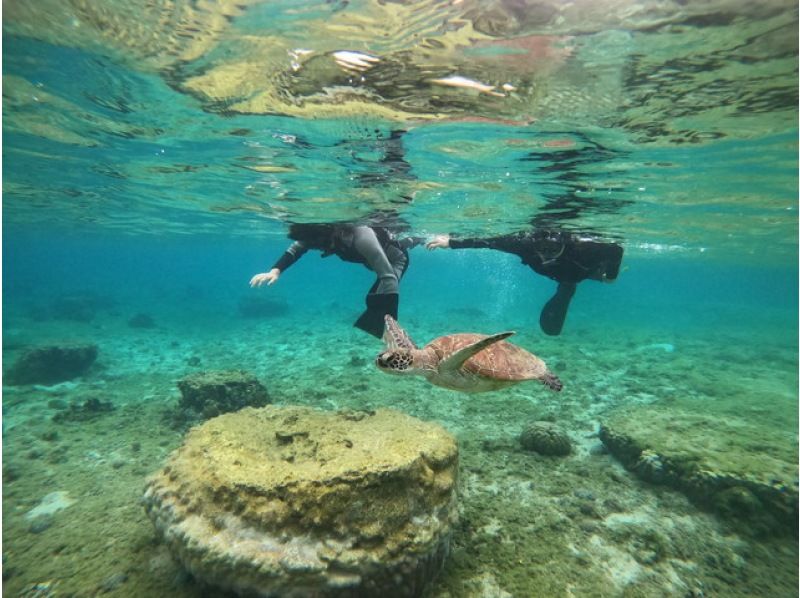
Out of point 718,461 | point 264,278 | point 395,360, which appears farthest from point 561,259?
point 395,360

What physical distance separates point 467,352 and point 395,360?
801mm

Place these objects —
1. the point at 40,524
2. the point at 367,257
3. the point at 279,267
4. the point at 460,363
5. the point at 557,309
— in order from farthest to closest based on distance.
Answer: the point at 557,309 → the point at 279,267 → the point at 367,257 → the point at 40,524 → the point at 460,363

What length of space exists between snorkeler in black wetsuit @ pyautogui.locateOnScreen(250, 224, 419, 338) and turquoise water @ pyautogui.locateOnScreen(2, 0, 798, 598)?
248 centimetres

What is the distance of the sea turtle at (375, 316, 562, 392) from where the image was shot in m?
4.05

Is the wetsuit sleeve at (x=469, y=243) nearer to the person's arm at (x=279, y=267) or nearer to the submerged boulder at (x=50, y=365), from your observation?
the person's arm at (x=279, y=267)

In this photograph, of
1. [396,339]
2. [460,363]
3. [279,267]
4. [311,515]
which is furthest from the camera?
[279,267]

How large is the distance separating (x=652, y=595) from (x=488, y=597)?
82.5 inches

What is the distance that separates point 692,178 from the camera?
1177cm

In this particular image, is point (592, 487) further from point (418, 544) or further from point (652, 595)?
point (418, 544)

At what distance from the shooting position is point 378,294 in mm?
7508

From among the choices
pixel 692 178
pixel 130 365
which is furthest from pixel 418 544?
pixel 130 365

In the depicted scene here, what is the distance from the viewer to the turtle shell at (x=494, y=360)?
4.52m

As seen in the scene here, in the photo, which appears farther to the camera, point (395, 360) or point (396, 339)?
point (396, 339)

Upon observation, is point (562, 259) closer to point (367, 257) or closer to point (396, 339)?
point (367, 257)
